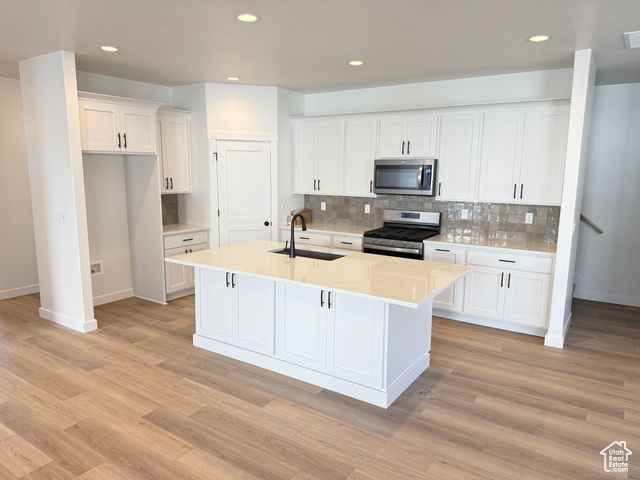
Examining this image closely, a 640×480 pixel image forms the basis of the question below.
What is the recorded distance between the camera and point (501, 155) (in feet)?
14.8

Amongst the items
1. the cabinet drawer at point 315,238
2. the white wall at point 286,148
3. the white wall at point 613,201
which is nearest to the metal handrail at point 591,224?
the white wall at point 613,201

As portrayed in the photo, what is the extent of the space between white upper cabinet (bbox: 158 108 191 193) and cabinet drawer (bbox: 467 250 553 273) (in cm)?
354

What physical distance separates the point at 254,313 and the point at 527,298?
2.66m

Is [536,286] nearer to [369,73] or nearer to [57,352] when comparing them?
[369,73]

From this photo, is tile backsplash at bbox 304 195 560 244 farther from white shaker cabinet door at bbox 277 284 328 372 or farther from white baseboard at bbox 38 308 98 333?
white baseboard at bbox 38 308 98 333

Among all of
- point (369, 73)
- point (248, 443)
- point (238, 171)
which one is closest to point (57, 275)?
point (238, 171)

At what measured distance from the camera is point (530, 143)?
14.3 ft

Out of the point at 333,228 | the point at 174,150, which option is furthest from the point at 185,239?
the point at 333,228

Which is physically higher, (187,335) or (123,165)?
(123,165)

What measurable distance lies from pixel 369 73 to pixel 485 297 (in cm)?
266

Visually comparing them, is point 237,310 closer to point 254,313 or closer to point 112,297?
point 254,313

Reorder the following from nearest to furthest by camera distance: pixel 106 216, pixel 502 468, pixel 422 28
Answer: pixel 502 468, pixel 422 28, pixel 106 216

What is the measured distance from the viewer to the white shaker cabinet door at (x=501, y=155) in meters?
4.41

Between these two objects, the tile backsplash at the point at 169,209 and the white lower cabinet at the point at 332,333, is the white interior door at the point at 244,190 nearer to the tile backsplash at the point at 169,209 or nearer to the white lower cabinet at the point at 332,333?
the tile backsplash at the point at 169,209
